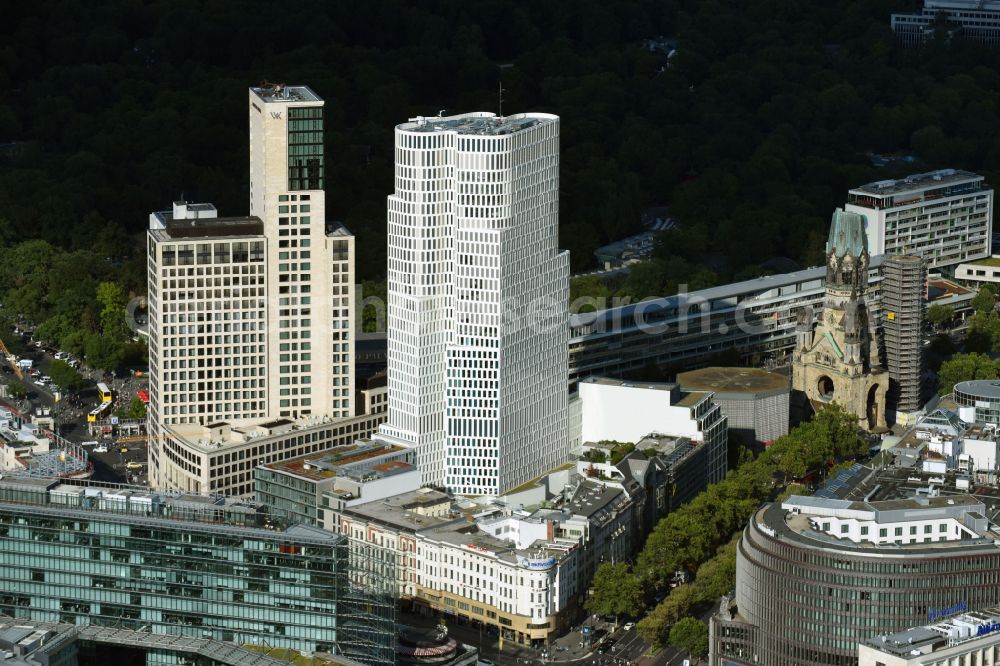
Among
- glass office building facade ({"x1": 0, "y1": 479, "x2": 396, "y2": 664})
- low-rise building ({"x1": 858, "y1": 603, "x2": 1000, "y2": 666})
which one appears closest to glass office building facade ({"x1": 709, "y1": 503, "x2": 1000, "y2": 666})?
low-rise building ({"x1": 858, "y1": 603, "x2": 1000, "y2": 666})

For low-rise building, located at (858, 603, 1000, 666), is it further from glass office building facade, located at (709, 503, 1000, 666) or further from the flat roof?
glass office building facade, located at (709, 503, 1000, 666)

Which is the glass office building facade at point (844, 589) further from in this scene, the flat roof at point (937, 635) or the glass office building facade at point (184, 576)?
the glass office building facade at point (184, 576)

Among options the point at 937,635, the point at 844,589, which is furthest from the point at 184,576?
the point at 937,635

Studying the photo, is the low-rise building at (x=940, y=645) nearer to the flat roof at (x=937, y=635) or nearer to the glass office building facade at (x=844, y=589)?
the flat roof at (x=937, y=635)

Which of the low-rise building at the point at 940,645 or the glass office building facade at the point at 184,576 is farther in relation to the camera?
the glass office building facade at the point at 184,576

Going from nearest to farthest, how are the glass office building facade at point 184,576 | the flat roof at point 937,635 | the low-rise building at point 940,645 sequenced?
the low-rise building at point 940,645 < the flat roof at point 937,635 < the glass office building facade at point 184,576

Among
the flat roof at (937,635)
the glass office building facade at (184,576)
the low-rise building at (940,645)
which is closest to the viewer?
the low-rise building at (940,645)

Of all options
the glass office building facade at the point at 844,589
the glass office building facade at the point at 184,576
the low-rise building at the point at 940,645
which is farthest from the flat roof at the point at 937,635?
the glass office building facade at the point at 184,576
